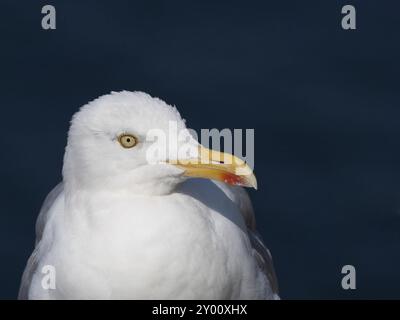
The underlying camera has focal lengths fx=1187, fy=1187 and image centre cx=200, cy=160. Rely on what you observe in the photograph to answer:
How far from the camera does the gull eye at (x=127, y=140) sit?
573 cm

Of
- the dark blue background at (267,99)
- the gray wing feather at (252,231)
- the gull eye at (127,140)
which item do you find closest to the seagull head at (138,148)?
the gull eye at (127,140)

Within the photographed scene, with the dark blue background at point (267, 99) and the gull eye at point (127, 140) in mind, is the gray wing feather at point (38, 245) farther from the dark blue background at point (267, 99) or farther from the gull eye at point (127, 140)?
the dark blue background at point (267, 99)

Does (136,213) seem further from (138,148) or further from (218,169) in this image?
(218,169)

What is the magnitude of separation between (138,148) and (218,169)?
400mm

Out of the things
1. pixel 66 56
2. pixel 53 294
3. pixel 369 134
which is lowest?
pixel 53 294

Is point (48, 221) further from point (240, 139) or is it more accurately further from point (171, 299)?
point (240, 139)

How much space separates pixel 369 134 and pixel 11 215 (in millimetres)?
2562

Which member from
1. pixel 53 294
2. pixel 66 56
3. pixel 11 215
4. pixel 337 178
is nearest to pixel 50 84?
pixel 66 56

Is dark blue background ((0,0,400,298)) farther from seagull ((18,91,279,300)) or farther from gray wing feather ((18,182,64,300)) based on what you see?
seagull ((18,91,279,300))

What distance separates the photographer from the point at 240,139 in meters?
8.05

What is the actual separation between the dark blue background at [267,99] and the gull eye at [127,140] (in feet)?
8.44

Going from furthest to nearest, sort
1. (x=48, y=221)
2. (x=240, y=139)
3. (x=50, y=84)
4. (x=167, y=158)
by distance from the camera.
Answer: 1. (x=50, y=84)
2. (x=240, y=139)
3. (x=48, y=221)
4. (x=167, y=158)

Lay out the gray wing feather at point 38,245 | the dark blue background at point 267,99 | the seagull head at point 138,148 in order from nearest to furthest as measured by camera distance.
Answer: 1. the seagull head at point 138,148
2. the gray wing feather at point 38,245
3. the dark blue background at point 267,99

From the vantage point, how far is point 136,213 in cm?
583
